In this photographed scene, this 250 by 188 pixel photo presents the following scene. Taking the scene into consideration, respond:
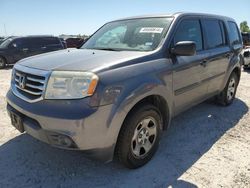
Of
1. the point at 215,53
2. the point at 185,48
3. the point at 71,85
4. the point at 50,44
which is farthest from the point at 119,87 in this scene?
the point at 50,44

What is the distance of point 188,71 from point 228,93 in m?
2.21

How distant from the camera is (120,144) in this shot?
2787mm

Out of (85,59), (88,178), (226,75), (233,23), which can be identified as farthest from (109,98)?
(233,23)

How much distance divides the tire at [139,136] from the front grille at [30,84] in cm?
94

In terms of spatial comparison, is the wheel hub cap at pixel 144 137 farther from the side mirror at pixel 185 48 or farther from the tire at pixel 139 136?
the side mirror at pixel 185 48

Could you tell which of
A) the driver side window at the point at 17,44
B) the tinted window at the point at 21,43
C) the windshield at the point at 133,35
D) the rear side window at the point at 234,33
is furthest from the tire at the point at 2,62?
the rear side window at the point at 234,33

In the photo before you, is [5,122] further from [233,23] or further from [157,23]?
[233,23]

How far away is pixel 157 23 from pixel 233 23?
2.75m

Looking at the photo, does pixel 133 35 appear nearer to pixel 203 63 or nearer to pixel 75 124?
pixel 203 63

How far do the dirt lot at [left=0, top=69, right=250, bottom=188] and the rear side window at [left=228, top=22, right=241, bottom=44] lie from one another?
1977mm

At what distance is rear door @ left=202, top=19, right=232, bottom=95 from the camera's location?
4.23 meters

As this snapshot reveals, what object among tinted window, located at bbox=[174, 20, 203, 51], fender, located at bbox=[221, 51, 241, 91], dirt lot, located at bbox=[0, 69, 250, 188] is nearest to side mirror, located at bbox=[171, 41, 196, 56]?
tinted window, located at bbox=[174, 20, 203, 51]

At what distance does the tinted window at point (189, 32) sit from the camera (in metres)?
3.57

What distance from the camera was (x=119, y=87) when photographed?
2568 mm
